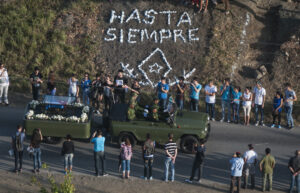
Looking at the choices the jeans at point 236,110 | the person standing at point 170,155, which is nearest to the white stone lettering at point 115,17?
the jeans at point 236,110

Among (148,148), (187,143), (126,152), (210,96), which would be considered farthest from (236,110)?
(126,152)

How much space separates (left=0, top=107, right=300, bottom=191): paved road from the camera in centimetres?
2009

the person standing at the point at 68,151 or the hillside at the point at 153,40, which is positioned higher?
the hillside at the point at 153,40

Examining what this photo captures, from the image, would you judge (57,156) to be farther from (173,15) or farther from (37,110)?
(173,15)

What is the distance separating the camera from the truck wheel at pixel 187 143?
2141 centimetres

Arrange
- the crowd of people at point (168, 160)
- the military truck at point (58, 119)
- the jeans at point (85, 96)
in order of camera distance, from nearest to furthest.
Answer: the crowd of people at point (168, 160), the military truck at point (58, 119), the jeans at point (85, 96)

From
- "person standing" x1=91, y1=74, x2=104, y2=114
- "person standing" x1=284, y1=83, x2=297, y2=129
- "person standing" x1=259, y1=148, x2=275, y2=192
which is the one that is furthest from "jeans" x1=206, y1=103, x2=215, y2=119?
"person standing" x1=259, y1=148, x2=275, y2=192

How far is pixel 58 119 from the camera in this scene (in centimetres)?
2142

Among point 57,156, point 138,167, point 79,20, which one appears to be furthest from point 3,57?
point 138,167

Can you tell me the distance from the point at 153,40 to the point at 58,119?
423 inches

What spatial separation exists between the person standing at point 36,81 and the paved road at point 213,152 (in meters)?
1.08

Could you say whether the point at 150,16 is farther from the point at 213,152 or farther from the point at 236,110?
the point at 213,152

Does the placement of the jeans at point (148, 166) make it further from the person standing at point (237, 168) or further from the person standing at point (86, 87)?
the person standing at point (86, 87)

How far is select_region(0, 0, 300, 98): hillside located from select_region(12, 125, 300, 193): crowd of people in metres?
9.96
